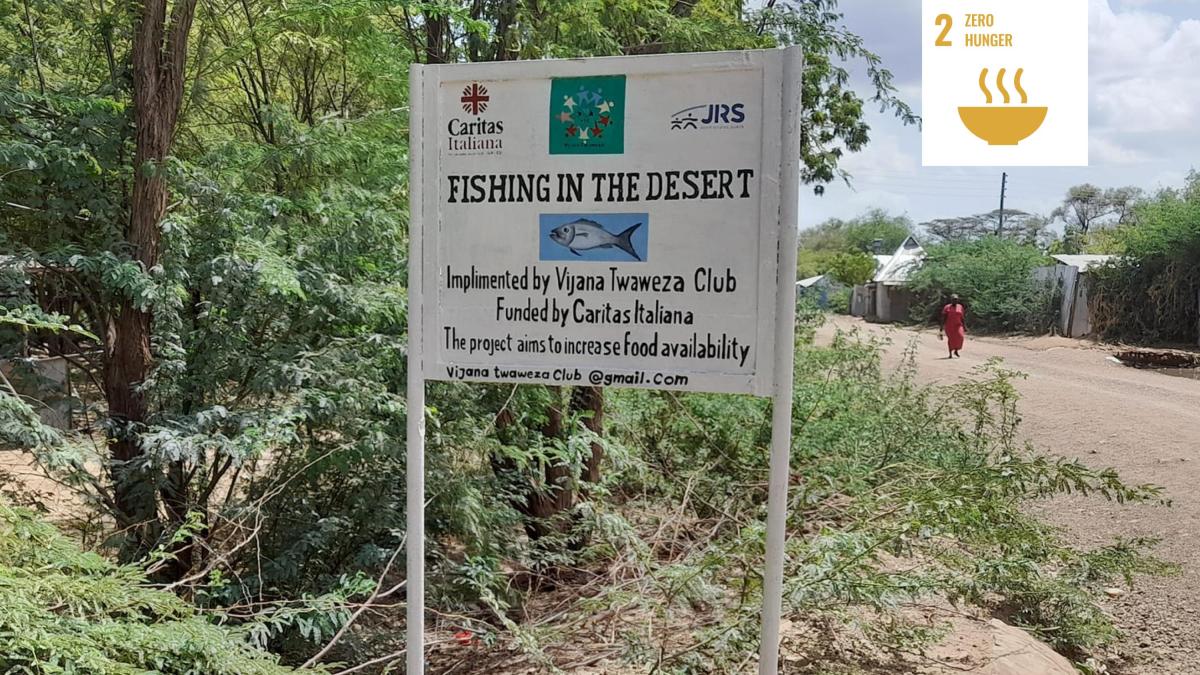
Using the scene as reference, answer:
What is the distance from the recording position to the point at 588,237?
2619mm

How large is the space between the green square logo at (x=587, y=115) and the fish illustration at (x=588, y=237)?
220mm

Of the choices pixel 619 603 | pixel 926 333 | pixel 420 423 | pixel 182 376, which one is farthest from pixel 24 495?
pixel 926 333

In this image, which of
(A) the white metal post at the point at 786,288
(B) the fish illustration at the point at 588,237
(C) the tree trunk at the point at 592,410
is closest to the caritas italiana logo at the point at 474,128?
(B) the fish illustration at the point at 588,237

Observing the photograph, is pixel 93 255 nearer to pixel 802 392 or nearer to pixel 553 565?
pixel 553 565

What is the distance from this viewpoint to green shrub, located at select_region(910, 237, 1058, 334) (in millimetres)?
26922

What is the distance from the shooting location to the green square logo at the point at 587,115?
2.58m

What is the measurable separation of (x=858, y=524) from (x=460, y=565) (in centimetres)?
207

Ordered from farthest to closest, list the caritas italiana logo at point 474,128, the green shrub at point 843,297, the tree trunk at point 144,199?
the green shrub at point 843,297, the tree trunk at point 144,199, the caritas italiana logo at point 474,128

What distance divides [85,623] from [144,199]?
2546mm

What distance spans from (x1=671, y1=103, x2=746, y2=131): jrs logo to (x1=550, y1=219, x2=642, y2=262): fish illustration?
1.09ft

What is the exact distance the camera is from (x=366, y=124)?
5246 millimetres

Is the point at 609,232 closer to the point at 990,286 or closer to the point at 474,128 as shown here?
the point at 474,128

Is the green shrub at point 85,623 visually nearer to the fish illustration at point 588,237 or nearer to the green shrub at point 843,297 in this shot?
the fish illustration at point 588,237

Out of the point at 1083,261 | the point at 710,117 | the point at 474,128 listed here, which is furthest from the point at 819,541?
the point at 1083,261
